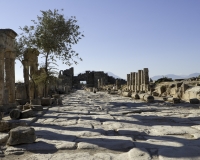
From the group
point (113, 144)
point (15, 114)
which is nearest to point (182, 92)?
point (15, 114)

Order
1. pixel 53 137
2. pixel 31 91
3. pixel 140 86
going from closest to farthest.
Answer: pixel 53 137 < pixel 31 91 < pixel 140 86

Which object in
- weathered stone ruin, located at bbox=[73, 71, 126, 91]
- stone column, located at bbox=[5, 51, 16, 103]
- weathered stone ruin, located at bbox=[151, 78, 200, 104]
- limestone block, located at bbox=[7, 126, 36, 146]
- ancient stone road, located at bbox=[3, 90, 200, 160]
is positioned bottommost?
ancient stone road, located at bbox=[3, 90, 200, 160]

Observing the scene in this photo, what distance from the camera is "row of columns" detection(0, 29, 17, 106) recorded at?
479 inches

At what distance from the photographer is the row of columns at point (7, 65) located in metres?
12.2

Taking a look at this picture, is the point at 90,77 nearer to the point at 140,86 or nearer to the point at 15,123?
the point at 140,86

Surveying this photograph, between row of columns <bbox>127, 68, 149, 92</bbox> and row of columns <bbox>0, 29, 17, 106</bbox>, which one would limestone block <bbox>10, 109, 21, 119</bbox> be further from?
row of columns <bbox>127, 68, 149, 92</bbox>

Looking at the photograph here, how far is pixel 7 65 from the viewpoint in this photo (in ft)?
45.8

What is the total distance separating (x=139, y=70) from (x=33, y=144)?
25.3m

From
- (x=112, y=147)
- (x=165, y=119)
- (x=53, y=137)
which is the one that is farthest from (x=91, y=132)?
(x=165, y=119)

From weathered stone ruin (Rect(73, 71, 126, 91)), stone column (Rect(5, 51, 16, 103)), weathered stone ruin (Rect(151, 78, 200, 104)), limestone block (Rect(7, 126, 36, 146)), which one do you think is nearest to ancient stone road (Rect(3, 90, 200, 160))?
limestone block (Rect(7, 126, 36, 146))

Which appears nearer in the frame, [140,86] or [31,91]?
[31,91]

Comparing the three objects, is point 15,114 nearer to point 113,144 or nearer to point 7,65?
point 113,144

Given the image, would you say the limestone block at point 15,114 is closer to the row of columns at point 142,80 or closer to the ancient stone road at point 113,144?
the ancient stone road at point 113,144

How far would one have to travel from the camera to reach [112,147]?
4508 millimetres
